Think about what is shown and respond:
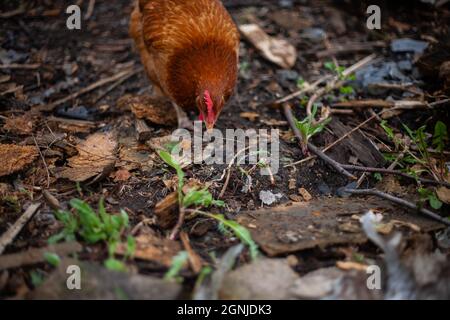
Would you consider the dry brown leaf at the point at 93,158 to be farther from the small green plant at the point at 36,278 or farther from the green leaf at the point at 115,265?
the green leaf at the point at 115,265

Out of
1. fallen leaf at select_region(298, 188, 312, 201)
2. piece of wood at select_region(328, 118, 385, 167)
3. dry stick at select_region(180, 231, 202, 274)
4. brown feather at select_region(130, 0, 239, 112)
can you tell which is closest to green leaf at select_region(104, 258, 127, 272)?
dry stick at select_region(180, 231, 202, 274)

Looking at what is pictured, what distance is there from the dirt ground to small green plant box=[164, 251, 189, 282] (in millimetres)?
39

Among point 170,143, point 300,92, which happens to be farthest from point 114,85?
point 300,92

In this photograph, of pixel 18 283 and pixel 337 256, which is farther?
pixel 337 256

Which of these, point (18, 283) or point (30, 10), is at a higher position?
point (30, 10)

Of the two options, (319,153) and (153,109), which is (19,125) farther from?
(319,153)

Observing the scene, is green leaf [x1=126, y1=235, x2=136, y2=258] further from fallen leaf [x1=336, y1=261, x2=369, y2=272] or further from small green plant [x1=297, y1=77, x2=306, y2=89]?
small green plant [x1=297, y1=77, x2=306, y2=89]

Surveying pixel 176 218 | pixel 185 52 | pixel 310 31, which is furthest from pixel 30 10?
pixel 176 218

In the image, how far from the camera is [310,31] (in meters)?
5.27

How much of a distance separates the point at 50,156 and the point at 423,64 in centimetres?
342

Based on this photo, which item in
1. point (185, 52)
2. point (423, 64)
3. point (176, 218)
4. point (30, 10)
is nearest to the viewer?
point (176, 218)

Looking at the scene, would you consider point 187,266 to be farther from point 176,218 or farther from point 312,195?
point 312,195

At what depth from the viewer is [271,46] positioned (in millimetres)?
4828

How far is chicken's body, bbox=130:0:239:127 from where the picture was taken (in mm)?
3514
